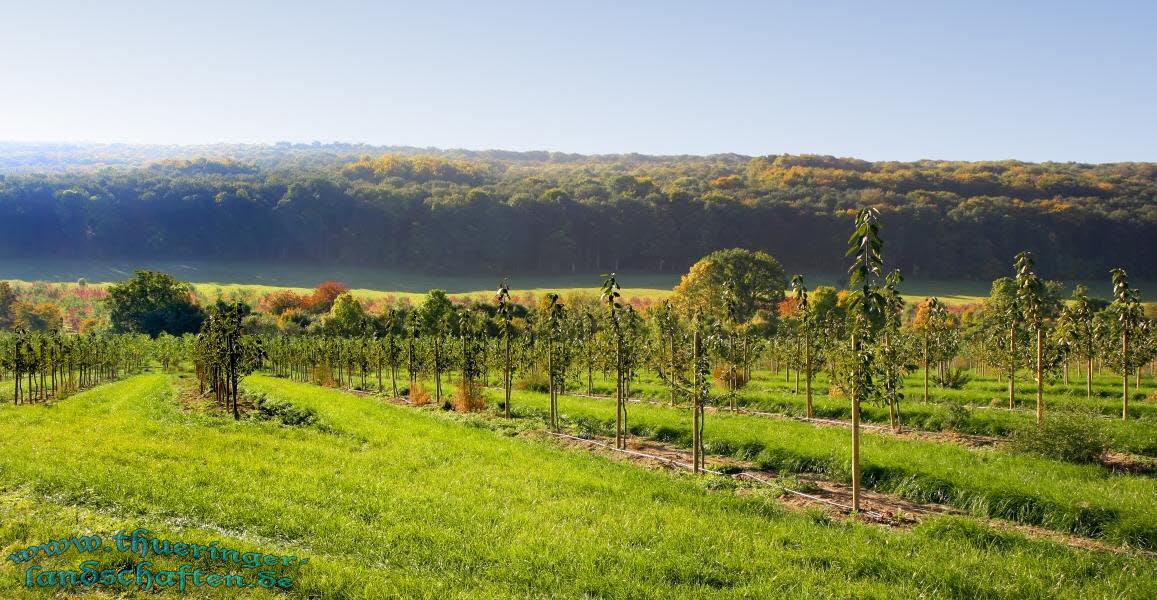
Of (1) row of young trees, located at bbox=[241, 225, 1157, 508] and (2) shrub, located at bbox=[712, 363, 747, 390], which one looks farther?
(2) shrub, located at bbox=[712, 363, 747, 390]

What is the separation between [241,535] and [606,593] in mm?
8161

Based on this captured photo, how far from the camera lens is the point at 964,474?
22.4 meters

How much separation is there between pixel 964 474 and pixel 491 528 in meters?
16.0

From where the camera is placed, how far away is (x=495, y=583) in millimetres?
13094

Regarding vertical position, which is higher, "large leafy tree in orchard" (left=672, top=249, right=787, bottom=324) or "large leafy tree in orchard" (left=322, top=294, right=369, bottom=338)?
"large leafy tree in orchard" (left=672, top=249, right=787, bottom=324)

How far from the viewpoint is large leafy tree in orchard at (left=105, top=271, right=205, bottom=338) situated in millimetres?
95812

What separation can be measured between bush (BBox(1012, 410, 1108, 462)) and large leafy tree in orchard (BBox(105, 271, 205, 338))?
99955mm

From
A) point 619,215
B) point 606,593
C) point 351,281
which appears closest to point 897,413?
point 606,593

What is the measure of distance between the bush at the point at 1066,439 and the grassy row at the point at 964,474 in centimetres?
81

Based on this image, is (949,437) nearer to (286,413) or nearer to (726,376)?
(726,376)

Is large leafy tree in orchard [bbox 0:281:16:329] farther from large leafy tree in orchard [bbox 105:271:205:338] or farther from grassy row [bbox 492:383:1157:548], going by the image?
grassy row [bbox 492:383:1157:548]

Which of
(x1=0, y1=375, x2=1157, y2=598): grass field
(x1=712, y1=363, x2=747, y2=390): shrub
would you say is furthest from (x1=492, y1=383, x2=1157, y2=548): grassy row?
(x1=712, y1=363, x2=747, y2=390): shrub

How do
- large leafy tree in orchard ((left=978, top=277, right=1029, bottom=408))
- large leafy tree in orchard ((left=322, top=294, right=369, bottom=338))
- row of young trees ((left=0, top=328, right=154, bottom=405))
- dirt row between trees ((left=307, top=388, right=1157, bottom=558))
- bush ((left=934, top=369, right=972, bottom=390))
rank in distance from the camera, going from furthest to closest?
large leafy tree in orchard ((left=322, top=294, right=369, bottom=338)) < row of young trees ((left=0, top=328, right=154, bottom=405)) < bush ((left=934, top=369, right=972, bottom=390)) < large leafy tree in orchard ((left=978, top=277, right=1029, bottom=408)) < dirt row between trees ((left=307, top=388, right=1157, bottom=558))

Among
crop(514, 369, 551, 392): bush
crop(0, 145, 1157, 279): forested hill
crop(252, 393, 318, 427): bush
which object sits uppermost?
crop(0, 145, 1157, 279): forested hill
